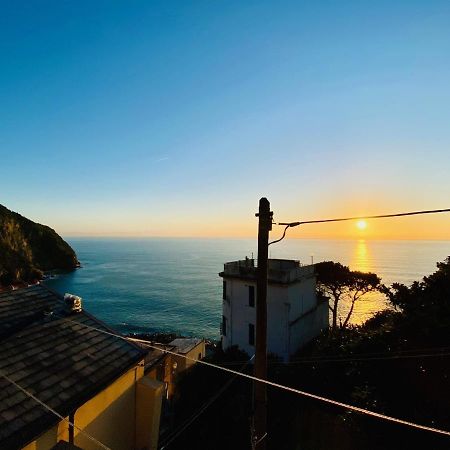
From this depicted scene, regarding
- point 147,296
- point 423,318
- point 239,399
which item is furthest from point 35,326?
point 147,296

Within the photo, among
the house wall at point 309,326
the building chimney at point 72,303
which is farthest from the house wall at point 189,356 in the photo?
the building chimney at point 72,303

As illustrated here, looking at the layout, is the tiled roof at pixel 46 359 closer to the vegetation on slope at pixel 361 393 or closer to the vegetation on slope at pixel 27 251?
the vegetation on slope at pixel 361 393

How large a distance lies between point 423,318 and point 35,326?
16995mm

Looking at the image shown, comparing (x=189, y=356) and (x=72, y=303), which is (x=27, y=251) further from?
(x=72, y=303)

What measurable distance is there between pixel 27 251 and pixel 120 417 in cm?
13465

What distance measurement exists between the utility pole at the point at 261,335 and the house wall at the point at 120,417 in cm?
532

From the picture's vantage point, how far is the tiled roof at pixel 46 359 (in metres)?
7.17

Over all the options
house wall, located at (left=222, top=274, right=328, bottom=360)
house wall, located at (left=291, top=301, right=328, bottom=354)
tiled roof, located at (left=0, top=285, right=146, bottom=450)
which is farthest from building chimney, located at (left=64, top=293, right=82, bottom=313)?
house wall, located at (left=291, top=301, right=328, bottom=354)

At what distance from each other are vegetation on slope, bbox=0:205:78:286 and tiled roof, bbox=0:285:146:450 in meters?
97.1

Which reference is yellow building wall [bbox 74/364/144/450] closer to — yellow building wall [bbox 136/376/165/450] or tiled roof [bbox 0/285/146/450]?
yellow building wall [bbox 136/376/165/450]

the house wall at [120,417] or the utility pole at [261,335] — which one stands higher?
the utility pole at [261,335]

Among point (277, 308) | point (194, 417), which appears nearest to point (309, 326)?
point (277, 308)

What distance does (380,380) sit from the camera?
14.3 meters

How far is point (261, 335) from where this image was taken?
7.11 m
